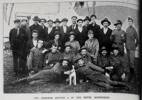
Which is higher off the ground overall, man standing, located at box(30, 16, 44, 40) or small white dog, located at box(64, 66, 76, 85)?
man standing, located at box(30, 16, 44, 40)

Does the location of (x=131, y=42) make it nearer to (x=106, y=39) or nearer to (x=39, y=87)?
(x=106, y=39)

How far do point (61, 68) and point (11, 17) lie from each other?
0.11 metres

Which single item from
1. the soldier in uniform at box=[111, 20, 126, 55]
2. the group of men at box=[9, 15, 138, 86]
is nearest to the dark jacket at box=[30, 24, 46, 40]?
the group of men at box=[9, 15, 138, 86]

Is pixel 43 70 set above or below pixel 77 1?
below

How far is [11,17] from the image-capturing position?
413mm

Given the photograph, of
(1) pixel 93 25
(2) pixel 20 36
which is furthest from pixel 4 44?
(1) pixel 93 25

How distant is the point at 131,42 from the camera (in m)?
0.40

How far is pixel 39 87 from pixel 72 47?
75 mm

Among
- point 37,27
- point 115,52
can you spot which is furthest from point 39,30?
point 115,52

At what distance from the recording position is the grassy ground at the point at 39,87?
0.40 m

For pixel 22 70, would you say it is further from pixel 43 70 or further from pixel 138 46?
pixel 138 46

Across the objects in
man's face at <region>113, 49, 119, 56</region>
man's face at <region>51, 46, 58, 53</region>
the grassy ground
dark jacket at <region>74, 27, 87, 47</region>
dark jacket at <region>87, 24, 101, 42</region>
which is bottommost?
the grassy ground

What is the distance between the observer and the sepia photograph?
1.30ft

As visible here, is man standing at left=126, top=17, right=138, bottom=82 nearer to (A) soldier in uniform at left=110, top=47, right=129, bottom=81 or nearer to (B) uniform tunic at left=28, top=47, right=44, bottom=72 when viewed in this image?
(A) soldier in uniform at left=110, top=47, right=129, bottom=81
